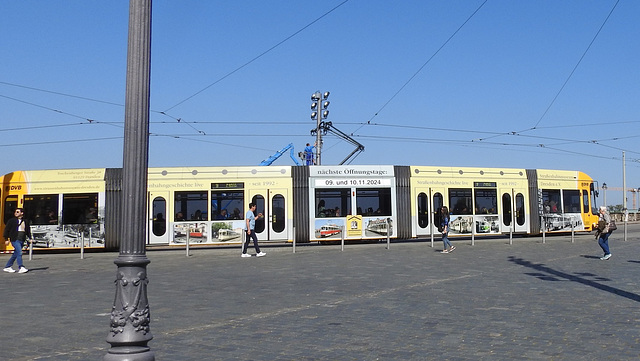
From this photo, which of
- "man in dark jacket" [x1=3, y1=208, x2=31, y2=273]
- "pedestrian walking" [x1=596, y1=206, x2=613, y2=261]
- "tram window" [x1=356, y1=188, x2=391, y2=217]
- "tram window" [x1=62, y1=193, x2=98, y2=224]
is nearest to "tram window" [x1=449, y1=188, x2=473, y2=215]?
"tram window" [x1=356, y1=188, x2=391, y2=217]

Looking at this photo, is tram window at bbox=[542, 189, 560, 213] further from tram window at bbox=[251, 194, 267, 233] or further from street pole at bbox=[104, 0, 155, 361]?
street pole at bbox=[104, 0, 155, 361]

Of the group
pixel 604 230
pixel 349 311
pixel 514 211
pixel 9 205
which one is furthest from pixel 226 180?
pixel 349 311

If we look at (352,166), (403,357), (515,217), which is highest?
(352,166)

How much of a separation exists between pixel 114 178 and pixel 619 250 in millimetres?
18171

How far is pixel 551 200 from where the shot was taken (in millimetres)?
28312

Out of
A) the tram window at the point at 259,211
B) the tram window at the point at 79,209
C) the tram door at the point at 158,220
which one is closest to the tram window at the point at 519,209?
the tram window at the point at 259,211

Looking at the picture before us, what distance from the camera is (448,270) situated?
14578 millimetres

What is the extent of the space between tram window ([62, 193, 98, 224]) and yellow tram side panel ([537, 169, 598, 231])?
1907 cm

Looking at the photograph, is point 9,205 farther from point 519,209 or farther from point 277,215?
point 519,209

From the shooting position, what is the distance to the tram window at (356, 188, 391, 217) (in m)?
24.8

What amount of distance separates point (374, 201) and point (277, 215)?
3.98 meters

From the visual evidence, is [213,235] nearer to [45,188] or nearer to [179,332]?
[45,188]

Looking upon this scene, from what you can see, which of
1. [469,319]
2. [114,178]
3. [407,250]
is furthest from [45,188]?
[469,319]

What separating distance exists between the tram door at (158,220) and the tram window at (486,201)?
1296 centimetres
